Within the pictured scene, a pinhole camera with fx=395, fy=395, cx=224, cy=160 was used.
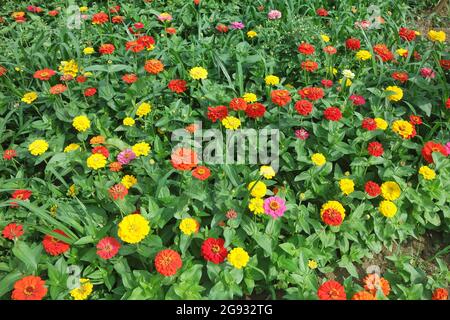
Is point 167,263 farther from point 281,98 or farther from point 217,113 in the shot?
point 281,98

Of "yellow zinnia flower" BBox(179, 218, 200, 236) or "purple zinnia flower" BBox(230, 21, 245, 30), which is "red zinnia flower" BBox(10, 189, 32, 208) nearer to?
"yellow zinnia flower" BBox(179, 218, 200, 236)

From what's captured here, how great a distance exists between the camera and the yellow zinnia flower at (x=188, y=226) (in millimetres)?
2014

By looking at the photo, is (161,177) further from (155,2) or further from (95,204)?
(155,2)

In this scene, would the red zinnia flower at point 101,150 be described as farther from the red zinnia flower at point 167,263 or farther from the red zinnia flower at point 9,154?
the red zinnia flower at point 167,263

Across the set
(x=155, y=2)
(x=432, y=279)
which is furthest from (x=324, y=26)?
(x=432, y=279)

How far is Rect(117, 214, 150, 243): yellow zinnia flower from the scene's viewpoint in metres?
1.90

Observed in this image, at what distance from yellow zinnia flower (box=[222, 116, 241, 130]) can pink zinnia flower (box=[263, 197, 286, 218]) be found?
0.60 metres

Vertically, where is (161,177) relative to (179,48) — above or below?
below

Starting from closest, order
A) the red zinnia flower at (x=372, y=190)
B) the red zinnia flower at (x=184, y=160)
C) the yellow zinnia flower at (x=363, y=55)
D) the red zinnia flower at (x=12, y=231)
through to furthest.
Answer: the red zinnia flower at (x=12, y=231), the red zinnia flower at (x=184, y=160), the red zinnia flower at (x=372, y=190), the yellow zinnia flower at (x=363, y=55)

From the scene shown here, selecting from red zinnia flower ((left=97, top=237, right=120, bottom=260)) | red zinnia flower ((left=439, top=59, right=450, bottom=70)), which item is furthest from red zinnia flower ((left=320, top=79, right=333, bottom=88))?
red zinnia flower ((left=97, top=237, right=120, bottom=260))

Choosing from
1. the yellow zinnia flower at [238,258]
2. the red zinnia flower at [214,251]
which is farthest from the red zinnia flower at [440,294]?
the red zinnia flower at [214,251]

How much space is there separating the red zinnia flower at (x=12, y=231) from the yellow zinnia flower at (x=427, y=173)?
222 centimetres

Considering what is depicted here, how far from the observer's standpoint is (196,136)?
2.56 m
